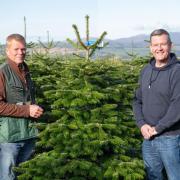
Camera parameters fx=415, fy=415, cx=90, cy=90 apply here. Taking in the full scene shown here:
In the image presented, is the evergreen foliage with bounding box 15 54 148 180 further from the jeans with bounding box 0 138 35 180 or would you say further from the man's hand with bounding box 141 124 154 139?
the man's hand with bounding box 141 124 154 139

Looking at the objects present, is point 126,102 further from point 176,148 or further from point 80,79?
point 176,148

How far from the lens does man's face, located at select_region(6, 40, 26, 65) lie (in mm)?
4812

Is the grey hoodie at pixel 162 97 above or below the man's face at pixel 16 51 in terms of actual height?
below

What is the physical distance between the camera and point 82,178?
5172 millimetres

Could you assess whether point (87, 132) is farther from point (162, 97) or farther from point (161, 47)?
point (161, 47)

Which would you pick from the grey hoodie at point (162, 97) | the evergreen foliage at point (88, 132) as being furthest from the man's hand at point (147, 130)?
the evergreen foliage at point (88, 132)

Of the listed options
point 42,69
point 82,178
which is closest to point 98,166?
point 82,178

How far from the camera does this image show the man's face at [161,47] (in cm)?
477

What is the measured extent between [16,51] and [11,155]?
4.02ft

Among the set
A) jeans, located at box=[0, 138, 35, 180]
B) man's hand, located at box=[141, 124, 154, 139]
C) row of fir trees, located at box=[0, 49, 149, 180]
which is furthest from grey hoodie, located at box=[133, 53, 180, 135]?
jeans, located at box=[0, 138, 35, 180]

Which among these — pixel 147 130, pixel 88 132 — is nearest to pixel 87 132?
pixel 88 132

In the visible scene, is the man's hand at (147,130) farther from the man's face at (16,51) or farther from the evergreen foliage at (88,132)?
the man's face at (16,51)

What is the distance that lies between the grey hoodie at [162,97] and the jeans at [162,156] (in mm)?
110

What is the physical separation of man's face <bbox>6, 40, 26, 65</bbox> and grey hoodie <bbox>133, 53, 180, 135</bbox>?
1501mm
